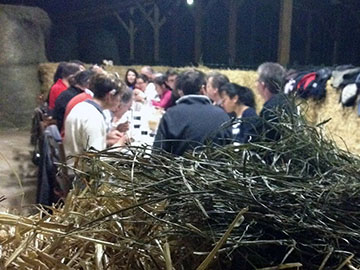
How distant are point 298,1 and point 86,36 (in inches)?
219

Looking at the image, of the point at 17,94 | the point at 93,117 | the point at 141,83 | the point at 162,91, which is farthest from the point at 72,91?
the point at 17,94

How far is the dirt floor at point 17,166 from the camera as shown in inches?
143

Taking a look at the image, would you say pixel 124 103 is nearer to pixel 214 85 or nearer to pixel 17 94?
pixel 214 85

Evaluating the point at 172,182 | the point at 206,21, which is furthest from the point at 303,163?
the point at 206,21

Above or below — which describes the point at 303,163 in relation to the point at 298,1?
below

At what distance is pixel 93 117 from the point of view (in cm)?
250

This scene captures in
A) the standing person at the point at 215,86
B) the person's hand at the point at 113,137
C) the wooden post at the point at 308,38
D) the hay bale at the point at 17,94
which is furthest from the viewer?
the wooden post at the point at 308,38

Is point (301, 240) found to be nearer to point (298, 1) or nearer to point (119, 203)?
point (119, 203)

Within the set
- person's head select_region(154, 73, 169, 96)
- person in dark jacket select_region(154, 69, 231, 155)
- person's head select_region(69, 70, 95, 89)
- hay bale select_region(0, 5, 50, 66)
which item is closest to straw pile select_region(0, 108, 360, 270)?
person in dark jacket select_region(154, 69, 231, 155)

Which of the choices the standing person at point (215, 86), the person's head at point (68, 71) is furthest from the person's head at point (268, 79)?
the person's head at point (68, 71)

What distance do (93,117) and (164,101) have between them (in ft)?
6.47

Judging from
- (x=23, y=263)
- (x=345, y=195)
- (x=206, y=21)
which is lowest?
(x=23, y=263)

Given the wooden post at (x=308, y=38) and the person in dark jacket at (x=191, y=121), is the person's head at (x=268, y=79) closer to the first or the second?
the person in dark jacket at (x=191, y=121)

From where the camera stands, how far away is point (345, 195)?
80 cm
